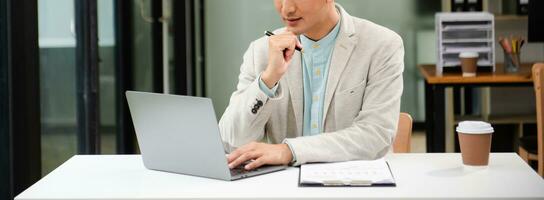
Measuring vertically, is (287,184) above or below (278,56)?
below

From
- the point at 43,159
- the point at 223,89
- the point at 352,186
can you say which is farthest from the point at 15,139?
the point at 223,89

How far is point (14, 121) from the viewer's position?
Answer: 2541 millimetres

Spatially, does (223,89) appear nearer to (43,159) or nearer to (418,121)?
(418,121)

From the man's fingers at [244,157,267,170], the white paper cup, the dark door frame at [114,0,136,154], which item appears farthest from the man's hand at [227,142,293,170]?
the dark door frame at [114,0,136,154]

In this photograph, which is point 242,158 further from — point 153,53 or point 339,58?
point 153,53

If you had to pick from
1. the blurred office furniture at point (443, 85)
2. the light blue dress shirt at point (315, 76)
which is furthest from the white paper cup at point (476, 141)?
the blurred office furniture at point (443, 85)

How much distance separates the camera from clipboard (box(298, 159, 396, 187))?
5.83 ft

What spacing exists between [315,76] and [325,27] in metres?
0.13

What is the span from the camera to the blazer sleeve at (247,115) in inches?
86.0

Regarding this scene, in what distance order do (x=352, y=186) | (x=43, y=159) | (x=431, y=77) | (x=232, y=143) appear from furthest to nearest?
(x=431, y=77)
(x=43, y=159)
(x=232, y=143)
(x=352, y=186)

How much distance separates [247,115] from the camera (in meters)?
2.21

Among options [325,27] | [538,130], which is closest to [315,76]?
[325,27]

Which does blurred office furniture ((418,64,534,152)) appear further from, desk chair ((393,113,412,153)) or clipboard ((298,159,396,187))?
clipboard ((298,159,396,187))

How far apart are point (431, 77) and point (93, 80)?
5.16ft
